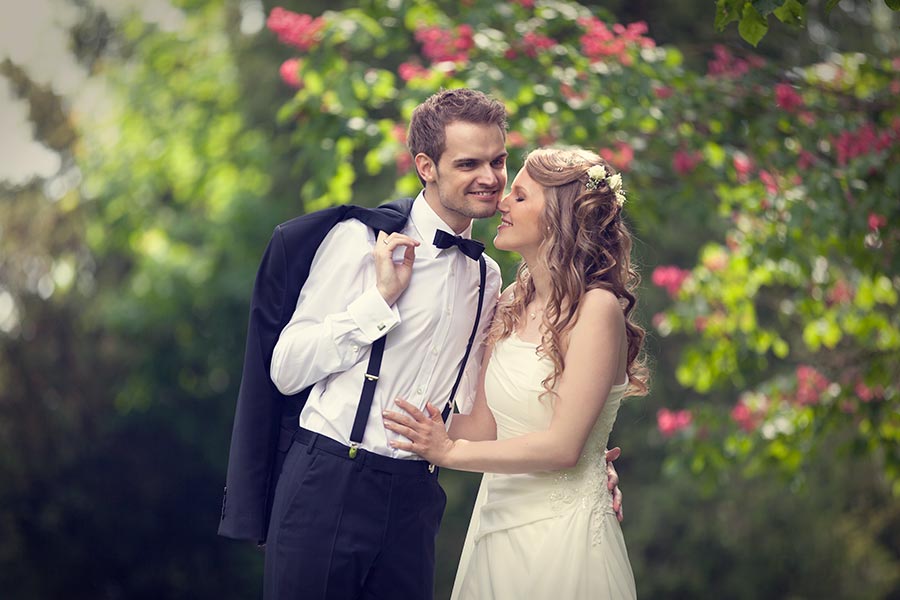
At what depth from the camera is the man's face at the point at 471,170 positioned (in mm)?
3371

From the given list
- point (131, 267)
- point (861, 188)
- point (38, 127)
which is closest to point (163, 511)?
point (131, 267)

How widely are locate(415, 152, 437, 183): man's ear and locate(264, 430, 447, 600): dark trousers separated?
0.83 m

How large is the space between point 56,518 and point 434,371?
9.97m

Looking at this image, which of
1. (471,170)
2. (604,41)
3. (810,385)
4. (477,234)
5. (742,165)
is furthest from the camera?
(810,385)

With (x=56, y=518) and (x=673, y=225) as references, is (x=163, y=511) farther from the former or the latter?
(x=673, y=225)

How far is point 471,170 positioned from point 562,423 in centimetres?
78

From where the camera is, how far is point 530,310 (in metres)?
3.60

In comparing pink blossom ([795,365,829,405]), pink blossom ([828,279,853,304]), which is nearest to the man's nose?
pink blossom ([795,365,829,405])

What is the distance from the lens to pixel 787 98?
5523mm

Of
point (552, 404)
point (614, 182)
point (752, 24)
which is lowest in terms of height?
point (552, 404)

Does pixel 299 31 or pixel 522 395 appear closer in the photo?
pixel 522 395

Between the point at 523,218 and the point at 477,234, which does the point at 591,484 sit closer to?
the point at 523,218

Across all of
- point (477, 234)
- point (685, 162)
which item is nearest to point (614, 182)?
point (477, 234)

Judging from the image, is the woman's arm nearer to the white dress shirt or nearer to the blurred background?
the white dress shirt
